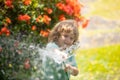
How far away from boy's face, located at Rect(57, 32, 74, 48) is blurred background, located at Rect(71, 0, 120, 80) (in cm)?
322

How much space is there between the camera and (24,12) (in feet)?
17.7

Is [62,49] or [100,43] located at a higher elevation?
[100,43]

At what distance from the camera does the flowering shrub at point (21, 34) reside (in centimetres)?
538

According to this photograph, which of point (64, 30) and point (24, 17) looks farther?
point (24, 17)

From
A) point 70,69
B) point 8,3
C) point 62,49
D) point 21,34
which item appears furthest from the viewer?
point 21,34

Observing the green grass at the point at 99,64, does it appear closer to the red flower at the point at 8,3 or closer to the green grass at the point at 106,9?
the red flower at the point at 8,3

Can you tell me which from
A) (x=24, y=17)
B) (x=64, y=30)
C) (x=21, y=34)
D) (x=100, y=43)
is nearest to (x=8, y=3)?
(x=24, y=17)

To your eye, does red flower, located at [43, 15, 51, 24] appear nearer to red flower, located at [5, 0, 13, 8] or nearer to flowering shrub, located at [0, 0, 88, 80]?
flowering shrub, located at [0, 0, 88, 80]

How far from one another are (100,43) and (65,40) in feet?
30.8

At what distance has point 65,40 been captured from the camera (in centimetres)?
466

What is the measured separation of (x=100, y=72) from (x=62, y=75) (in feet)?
14.8

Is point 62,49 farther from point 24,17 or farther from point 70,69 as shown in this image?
point 24,17

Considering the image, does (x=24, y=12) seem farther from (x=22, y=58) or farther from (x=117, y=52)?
(x=117, y=52)

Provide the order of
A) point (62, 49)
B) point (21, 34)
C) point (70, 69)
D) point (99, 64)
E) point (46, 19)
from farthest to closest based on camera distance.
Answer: point (99, 64) < point (21, 34) < point (46, 19) < point (62, 49) < point (70, 69)
